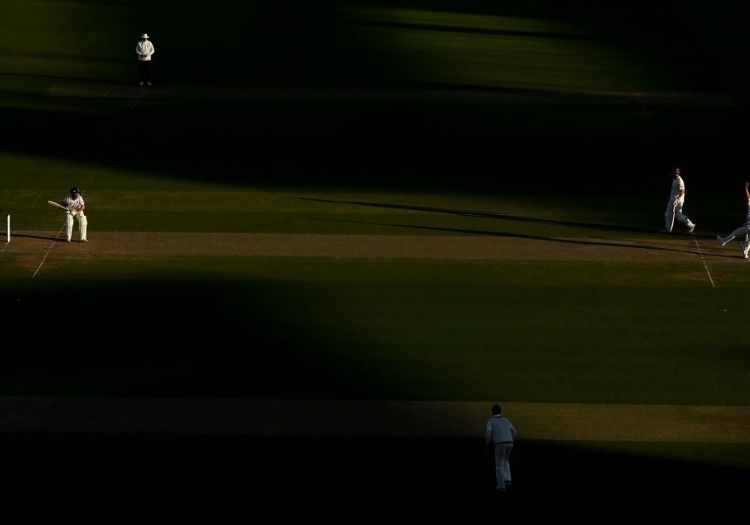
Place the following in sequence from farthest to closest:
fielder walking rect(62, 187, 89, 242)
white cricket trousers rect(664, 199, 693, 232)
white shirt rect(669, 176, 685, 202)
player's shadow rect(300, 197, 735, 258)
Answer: white cricket trousers rect(664, 199, 693, 232), white shirt rect(669, 176, 685, 202), player's shadow rect(300, 197, 735, 258), fielder walking rect(62, 187, 89, 242)

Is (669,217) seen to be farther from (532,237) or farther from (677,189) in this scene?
(532,237)

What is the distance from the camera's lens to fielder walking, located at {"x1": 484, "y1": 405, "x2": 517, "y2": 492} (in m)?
25.1

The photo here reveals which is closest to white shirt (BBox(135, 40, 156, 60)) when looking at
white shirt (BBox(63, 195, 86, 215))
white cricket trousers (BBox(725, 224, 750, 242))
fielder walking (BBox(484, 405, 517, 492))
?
white shirt (BBox(63, 195, 86, 215))

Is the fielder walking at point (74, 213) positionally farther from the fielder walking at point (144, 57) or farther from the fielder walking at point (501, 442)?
the fielder walking at point (144, 57)

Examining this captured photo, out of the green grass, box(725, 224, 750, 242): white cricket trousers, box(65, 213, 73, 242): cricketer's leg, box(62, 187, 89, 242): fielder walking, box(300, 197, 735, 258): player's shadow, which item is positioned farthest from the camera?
box(300, 197, 735, 258): player's shadow

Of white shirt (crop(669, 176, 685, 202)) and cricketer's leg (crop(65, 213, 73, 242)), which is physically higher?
white shirt (crop(669, 176, 685, 202))

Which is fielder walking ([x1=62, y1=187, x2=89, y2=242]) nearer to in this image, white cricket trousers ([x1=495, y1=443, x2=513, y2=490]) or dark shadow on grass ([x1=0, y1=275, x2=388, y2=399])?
dark shadow on grass ([x1=0, y1=275, x2=388, y2=399])

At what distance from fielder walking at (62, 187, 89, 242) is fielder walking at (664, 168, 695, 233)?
14028mm

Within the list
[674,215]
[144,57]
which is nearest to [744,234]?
[674,215]

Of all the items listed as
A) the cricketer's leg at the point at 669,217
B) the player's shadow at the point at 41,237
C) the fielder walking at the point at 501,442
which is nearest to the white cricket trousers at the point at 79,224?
the player's shadow at the point at 41,237

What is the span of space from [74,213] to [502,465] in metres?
17.6

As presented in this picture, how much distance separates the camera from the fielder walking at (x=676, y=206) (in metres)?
41.0

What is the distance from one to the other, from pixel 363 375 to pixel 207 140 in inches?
881

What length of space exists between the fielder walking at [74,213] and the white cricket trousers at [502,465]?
672 inches
